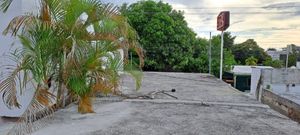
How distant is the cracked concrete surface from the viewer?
436 cm

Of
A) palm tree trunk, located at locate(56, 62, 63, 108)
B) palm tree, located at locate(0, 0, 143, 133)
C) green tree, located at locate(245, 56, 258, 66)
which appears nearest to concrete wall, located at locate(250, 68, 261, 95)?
palm tree, located at locate(0, 0, 143, 133)

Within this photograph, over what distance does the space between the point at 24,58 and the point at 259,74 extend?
40.3 feet

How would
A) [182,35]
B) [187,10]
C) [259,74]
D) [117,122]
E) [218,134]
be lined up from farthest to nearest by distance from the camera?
[187,10], [182,35], [259,74], [117,122], [218,134]

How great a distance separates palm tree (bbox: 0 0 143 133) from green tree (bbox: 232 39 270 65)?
3992cm

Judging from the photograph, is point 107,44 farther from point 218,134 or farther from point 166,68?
point 166,68

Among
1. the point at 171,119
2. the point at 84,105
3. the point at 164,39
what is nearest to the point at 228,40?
the point at 164,39

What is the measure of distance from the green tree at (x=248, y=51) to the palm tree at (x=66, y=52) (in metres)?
39.9

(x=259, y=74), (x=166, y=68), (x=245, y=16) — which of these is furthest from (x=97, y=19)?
(x=245, y=16)

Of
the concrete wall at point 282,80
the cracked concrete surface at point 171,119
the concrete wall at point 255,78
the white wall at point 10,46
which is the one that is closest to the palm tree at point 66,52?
the white wall at point 10,46

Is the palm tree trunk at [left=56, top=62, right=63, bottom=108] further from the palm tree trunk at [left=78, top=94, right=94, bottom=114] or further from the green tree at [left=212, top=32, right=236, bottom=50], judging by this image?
the green tree at [left=212, top=32, right=236, bottom=50]

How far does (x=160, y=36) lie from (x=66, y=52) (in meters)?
14.8

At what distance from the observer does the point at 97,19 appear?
5070 mm

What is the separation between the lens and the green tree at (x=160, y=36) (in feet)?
64.1

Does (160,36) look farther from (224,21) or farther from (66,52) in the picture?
(66,52)
